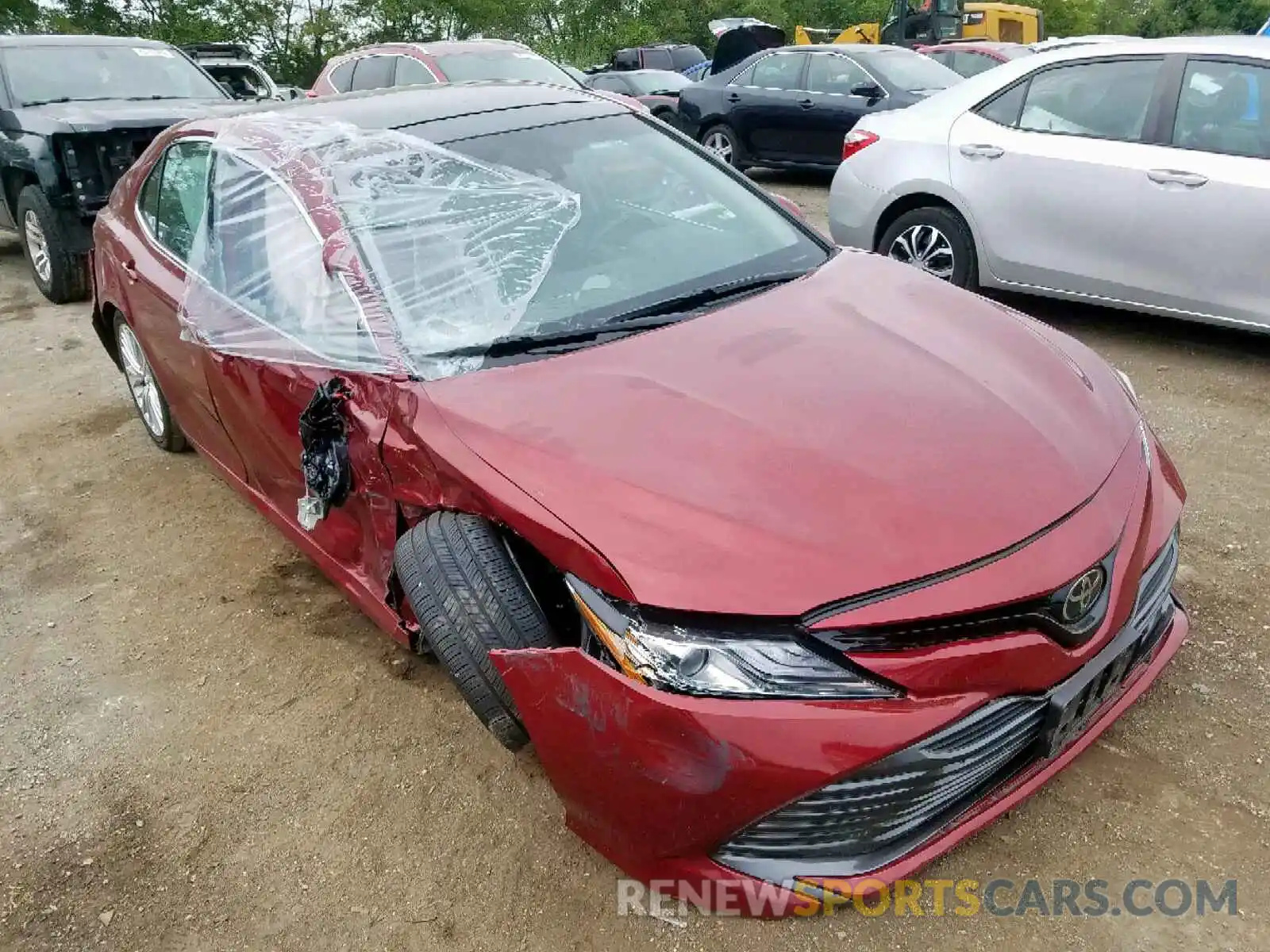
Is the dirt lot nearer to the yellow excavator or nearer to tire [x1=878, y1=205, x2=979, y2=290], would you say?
tire [x1=878, y1=205, x2=979, y2=290]

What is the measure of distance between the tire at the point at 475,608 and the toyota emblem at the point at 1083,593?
38.2 inches

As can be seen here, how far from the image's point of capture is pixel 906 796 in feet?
5.57

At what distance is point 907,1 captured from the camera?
675 inches

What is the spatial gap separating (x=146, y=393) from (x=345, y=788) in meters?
2.65

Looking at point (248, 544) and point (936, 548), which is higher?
point (936, 548)

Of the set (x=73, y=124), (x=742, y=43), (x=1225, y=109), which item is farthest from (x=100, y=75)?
(x=742, y=43)

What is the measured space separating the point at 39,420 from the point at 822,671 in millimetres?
4646

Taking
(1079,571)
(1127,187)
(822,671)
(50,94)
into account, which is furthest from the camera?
(50,94)

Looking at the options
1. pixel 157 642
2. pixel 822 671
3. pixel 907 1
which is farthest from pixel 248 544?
pixel 907 1

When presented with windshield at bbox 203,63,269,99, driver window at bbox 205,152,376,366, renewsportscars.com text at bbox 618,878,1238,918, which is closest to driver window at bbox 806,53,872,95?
Result: windshield at bbox 203,63,269,99

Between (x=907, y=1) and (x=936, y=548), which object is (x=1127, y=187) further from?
(x=907, y=1)

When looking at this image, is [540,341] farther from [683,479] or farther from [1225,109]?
[1225,109]

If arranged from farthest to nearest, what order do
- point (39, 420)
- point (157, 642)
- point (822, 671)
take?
point (39, 420)
point (157, 642)
point (822, 671)

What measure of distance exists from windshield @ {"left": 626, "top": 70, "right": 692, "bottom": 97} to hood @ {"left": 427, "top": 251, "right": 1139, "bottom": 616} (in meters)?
12.0
